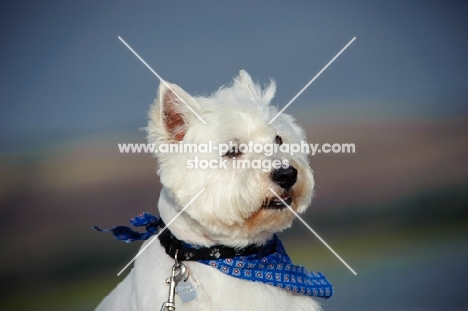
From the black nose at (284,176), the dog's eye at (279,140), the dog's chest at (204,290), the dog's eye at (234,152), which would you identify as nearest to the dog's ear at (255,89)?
the dog's eye at (279,140)

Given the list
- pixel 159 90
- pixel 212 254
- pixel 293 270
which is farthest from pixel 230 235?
pixel 159 90

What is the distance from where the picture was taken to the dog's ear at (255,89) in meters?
4.09

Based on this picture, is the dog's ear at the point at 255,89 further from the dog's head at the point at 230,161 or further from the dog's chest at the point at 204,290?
the dog's chest at the point at 204,290

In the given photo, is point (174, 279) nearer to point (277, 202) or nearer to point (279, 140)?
point (277, 202)

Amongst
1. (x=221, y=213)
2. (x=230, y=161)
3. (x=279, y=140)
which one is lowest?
(x=221, y=213)

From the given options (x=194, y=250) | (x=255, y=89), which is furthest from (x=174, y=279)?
(x=255, y=89)

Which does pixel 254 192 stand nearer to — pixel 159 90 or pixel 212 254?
pixel 212 254

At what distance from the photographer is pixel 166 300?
3.67 metres

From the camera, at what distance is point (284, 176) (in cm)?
357

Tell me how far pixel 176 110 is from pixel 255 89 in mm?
486

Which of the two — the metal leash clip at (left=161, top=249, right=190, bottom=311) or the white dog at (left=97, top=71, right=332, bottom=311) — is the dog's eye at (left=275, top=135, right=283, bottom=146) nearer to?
the white dog at (left=97, top=71, right=332, bottom=311)

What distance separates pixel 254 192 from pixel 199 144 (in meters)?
0.44

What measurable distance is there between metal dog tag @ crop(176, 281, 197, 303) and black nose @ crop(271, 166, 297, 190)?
25.9 inches

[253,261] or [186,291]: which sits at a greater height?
[253,261]
